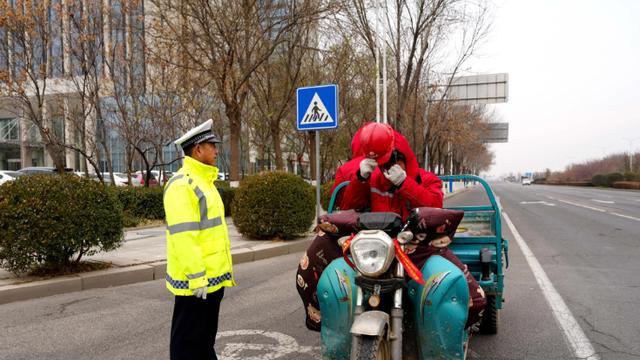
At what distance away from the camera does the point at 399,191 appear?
10.6 feet

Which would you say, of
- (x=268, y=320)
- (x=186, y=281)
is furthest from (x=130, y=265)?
(x=186, y=281)

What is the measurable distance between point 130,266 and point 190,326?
4.56 meters

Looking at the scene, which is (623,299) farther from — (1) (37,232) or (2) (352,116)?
(2) (352,116)

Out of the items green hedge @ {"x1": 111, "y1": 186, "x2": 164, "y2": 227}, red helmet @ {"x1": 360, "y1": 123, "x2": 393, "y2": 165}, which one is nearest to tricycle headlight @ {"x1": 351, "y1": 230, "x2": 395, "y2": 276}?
red helmet @ {"x1": 360, "y1": 123, "x2": 393, "y2": 165}

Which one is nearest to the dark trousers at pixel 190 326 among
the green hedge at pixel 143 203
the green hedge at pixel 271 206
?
the green hedge at pixel 271 206

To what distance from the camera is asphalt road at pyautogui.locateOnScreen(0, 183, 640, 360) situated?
4176 mm

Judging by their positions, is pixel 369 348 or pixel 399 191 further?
pixel 399 191

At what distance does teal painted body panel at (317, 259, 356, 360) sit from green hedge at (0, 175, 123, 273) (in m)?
4.53

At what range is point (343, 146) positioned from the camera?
1283 inches

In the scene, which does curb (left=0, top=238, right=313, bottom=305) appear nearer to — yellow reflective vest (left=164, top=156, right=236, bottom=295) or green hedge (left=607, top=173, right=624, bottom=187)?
yellow reflective vest (left=164, top=156, right=236, bottom=295)

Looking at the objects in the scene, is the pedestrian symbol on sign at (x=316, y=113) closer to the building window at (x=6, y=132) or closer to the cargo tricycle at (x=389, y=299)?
the cargo tricycle at (x=389, y=299)

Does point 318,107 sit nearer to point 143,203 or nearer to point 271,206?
point 271,206

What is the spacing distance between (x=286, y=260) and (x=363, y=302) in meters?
6.20

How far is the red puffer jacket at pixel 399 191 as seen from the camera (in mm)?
3217
